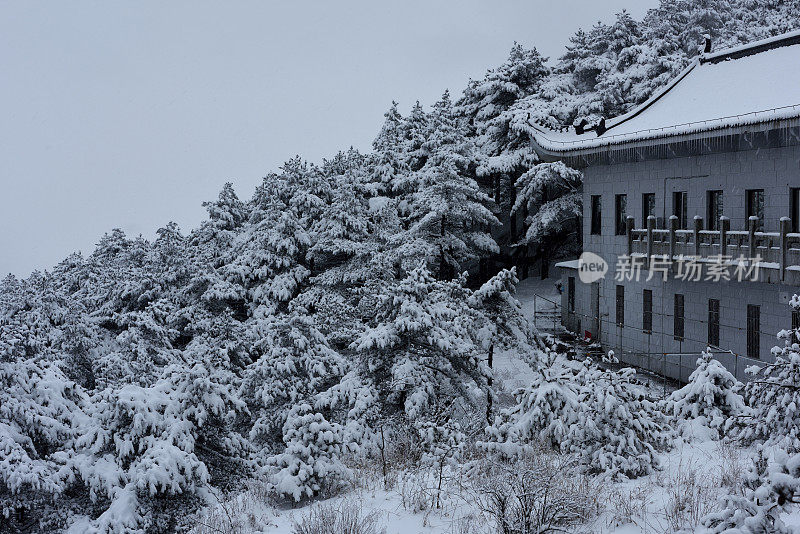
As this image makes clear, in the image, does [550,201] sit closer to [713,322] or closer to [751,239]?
[713,322]

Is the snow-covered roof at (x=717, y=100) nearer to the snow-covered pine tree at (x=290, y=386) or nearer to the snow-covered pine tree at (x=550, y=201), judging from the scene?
the snow-covered pine tree at (x=550, y=201)

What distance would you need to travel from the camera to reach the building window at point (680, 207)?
70.7 feet

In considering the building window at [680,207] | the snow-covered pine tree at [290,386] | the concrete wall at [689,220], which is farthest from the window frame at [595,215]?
the snow-covered pine tree at [290,386]

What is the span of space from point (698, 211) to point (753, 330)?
4187 mm

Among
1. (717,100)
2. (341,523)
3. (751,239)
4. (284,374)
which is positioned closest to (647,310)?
(751,239)

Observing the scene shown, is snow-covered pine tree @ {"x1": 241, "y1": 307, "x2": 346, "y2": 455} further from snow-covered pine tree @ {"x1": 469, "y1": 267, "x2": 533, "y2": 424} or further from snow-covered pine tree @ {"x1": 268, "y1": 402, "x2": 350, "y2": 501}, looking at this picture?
snow-covered pine tree @ {"x1": 469, "y1": 267, "x2": 533, "y2": 424}

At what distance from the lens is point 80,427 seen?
1040 cm

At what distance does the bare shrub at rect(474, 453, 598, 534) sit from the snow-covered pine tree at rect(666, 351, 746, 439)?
→ 3.69 m

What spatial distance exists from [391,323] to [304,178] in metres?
14.7

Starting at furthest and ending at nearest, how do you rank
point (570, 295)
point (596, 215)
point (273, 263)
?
1. point (570, 295)
2. point (596, 215)
3. point (273, 263)

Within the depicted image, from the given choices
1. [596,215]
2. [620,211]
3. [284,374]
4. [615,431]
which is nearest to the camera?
[615,431]

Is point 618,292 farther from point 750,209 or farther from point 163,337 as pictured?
point 163,337

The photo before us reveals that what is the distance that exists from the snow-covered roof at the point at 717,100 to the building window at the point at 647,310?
5.43m

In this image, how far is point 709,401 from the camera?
986cm
